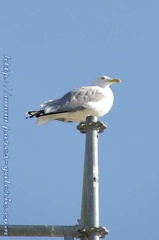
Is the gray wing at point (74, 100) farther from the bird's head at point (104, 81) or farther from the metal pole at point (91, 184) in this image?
the metal pole at point (91, 184)

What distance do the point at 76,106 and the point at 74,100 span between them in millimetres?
237

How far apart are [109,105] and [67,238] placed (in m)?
5.50

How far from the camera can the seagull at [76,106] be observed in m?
9.34

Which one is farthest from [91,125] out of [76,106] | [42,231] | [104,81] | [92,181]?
[104,81]

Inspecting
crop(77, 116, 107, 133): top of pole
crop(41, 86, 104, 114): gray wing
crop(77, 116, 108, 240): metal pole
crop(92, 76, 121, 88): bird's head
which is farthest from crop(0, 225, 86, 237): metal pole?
crop(92, 76, 121, 88): bird's head

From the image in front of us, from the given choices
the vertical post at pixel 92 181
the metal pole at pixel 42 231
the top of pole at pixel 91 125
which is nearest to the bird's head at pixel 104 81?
the top of pole at pixel 91 125

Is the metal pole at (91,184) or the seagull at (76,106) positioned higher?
the seagull at (76,106)

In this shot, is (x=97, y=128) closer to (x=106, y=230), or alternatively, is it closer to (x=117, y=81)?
(x=106, y=230)

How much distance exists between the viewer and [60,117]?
9719 mm

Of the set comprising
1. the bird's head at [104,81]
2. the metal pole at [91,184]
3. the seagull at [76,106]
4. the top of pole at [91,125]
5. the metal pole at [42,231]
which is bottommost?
the metal pole at [42,231]

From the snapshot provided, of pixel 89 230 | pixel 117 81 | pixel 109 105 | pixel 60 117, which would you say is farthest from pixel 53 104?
pixel 89 230

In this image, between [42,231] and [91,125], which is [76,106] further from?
[42,231]

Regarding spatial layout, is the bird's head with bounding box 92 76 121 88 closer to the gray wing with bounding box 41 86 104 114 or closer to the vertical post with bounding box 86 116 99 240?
the gray wing with bounding box 41 86 104 114

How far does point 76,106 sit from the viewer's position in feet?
32.4
